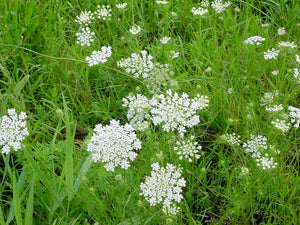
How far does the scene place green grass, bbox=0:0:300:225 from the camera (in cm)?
225

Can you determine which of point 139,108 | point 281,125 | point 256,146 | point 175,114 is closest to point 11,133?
point 139,108

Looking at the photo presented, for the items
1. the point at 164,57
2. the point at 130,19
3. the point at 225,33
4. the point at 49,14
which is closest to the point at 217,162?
the point at 164,57

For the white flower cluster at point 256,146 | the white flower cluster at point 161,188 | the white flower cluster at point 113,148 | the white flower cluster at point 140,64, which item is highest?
the white flower cluster at point 140,64

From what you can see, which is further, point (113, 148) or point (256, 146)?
point (256, 146)

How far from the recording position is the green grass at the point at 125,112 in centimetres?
225

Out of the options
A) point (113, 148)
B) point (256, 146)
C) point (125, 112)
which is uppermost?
point (113, 148)

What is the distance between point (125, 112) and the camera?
2770 millimetres

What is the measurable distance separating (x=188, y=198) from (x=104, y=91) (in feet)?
4.27

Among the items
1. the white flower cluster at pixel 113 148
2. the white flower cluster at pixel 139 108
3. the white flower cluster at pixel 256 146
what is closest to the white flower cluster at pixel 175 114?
the white flower cluster at pixel 139 108

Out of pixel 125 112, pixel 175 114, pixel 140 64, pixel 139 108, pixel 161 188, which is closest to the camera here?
pixel 161 188

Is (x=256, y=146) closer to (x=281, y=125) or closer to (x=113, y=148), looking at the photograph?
(x=281, y=125)

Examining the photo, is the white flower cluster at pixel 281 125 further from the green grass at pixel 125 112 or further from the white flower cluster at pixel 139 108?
the white flower cluster at pixel 139 108

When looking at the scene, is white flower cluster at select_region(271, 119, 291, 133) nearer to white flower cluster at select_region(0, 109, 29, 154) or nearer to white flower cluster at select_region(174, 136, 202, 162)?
white flower cluster at select_region(174, 136, 202, 162)

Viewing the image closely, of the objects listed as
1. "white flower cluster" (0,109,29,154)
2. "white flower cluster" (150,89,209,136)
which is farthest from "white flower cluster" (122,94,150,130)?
"white flower cluster" (0,109,29,154)
